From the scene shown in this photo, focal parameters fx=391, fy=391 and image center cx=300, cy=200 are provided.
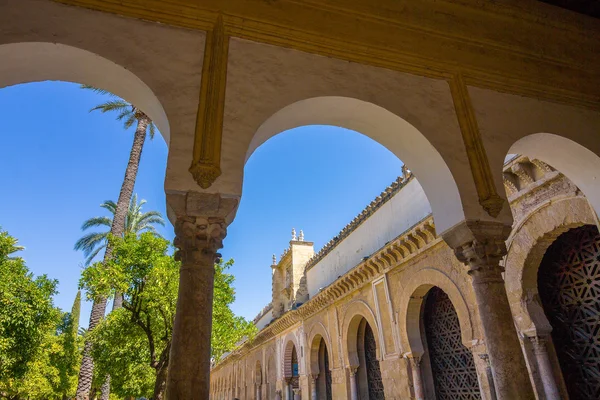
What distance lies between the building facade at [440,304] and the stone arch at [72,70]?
10.8ft

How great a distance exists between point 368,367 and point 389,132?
353 inches

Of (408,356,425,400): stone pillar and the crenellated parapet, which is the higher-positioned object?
the crenellated parapet

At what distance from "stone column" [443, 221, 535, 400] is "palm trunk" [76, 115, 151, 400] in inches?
367

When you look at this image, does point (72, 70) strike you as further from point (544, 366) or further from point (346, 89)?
point (544, 366)

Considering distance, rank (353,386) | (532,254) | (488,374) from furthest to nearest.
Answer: (353,386), (488,374), (532,254)

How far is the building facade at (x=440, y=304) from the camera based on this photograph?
5.37 metres

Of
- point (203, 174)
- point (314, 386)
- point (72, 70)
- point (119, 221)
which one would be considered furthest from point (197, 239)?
point (314, 386)

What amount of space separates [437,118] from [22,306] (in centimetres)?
1162

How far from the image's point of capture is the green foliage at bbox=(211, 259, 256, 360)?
32.6ft

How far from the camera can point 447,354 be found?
7805mm

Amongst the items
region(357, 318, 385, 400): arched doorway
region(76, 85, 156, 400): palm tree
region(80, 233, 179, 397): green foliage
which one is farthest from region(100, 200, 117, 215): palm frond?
region(357, 318, 385, 400): arched doorway

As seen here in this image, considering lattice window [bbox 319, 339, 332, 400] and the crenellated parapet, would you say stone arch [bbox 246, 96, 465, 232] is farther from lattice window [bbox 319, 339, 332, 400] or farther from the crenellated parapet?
lattice window [bbox 319, 339, 332, 400]

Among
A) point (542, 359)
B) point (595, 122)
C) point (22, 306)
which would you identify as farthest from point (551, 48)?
point (22, 306)

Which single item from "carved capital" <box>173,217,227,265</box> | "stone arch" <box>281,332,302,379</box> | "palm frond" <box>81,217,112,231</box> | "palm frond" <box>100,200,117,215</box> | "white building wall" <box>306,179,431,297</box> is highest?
"palm frond" <box>100,200,117,215</box>
